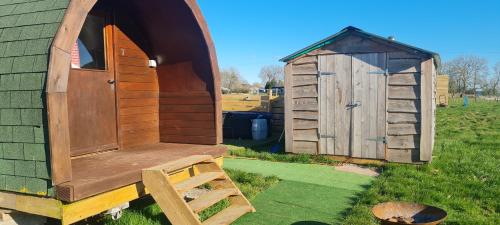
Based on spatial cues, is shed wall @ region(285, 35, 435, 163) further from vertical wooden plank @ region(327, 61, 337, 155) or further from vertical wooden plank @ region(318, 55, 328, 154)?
vertical wooden plank @ region(327, 61, 337, 155)

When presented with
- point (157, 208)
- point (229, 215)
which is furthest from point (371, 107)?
point (157, 208)

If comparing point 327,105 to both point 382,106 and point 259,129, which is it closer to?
point 382,106

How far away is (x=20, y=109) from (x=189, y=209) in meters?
1.70

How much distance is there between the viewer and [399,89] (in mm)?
7746

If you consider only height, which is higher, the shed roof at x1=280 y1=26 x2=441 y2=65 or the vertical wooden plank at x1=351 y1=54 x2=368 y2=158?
the shed roof at x1=280 y1=26 x2=441 y2=65

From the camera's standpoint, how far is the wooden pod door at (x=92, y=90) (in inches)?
189

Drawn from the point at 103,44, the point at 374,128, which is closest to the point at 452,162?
the point at 374,128

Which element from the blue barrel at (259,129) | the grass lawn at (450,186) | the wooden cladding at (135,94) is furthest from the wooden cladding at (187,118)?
the blue barrel at (259,129)

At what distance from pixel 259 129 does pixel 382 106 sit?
4.74 m

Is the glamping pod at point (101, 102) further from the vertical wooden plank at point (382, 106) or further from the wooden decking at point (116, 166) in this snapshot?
the vertical wooden plank at point (382, 106)

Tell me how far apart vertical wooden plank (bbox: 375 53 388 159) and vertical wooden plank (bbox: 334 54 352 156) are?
0.58 m

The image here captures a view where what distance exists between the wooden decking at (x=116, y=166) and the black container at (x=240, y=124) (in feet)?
21.0

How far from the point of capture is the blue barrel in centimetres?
1187

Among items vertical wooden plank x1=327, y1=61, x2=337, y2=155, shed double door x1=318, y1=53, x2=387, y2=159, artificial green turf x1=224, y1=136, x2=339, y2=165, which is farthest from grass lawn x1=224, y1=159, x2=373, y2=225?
shed double door x1=318, y1=53, x2=387, y2=159
